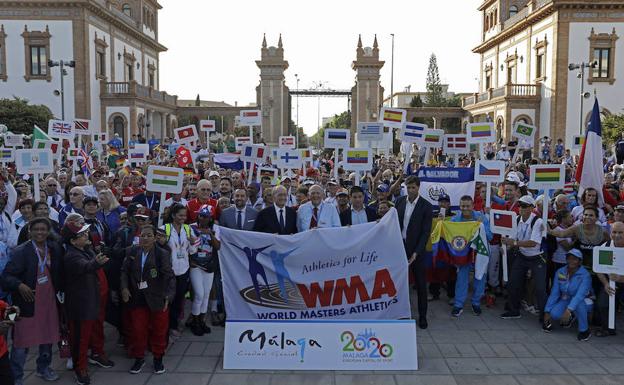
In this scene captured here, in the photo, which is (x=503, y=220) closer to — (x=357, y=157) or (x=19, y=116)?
(x=357, y=157)

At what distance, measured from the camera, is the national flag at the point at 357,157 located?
11.2 meters

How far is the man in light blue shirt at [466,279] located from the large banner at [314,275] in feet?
4.69

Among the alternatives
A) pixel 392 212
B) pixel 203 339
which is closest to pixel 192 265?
pixel 203 339

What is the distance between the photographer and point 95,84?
40.2 m

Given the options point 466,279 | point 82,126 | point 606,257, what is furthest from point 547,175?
point 82,126

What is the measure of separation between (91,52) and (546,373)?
129ft

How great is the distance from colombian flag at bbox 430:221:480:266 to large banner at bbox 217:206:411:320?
5.19 feet

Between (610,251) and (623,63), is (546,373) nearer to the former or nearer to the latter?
(610,251)

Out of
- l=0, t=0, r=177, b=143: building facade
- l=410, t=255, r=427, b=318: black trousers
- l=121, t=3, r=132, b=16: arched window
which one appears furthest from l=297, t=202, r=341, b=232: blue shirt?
l=121, t=3, r=132, b=16: arched window

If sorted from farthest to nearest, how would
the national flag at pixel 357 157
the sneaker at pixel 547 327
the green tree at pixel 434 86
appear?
the green tree at pixel 434 86, the national flag at pixel 357 157, the sneaker at pixel 547 327

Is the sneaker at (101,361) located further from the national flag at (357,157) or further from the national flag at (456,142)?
the national flag at (456,142)

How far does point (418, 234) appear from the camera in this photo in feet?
26.1

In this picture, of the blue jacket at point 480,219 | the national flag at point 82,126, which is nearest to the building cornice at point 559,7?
the national flag at point 82,126

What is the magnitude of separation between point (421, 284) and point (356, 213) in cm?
137
